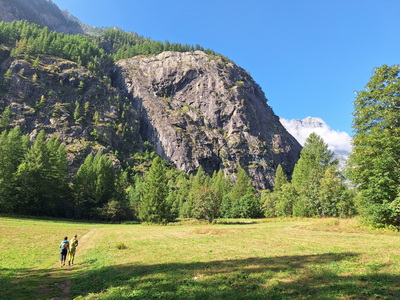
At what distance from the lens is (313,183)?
5878 centimetres

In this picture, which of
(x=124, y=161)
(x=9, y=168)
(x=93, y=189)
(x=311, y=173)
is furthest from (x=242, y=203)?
(x=124, y=161)

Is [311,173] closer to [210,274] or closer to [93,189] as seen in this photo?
[210,274]

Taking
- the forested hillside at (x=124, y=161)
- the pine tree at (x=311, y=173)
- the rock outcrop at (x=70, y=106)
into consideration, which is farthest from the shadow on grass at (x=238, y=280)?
the rock outcrop at (x=70, y=106)

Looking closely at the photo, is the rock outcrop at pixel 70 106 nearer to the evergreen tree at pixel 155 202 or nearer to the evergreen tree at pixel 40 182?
the evergreen tree at pixel 40 182

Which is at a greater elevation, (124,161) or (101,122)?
(101,122)

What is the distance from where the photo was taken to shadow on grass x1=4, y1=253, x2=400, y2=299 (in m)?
8.66

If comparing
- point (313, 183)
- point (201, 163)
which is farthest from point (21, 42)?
point (313, 183)

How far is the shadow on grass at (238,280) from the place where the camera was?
→ 866cm

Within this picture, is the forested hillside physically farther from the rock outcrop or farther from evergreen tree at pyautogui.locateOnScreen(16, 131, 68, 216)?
the rock outcrop

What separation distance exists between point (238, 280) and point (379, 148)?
27761 millimetres

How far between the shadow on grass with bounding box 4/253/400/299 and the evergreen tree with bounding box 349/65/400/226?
1710 centimetres

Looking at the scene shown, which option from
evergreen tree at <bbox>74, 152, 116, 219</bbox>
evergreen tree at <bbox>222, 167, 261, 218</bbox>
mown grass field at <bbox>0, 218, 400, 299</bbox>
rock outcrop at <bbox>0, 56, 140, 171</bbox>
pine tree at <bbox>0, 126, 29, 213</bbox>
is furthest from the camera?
rock outcrop at <bbox>0, 56, 140, 171</bbox>

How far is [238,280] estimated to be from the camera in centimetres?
1064

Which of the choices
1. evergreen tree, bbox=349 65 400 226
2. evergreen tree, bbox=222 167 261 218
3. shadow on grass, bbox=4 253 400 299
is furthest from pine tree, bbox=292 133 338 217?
shadow on grass, bbox=4 253 400 299
